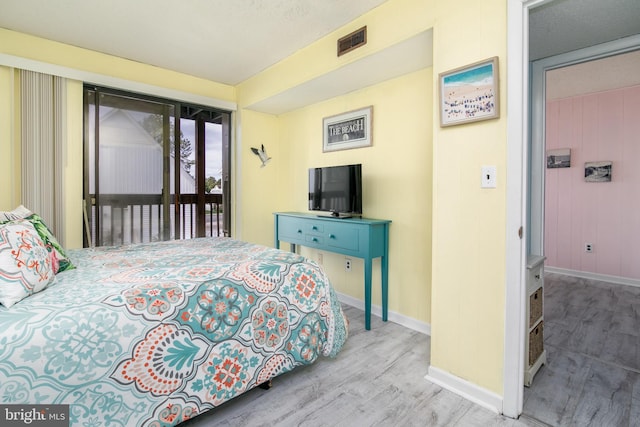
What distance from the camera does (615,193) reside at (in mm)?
3934

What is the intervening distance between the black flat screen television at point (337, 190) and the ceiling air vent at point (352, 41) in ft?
3.11

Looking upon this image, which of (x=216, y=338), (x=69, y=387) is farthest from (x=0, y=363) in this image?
(x=216, y=338)

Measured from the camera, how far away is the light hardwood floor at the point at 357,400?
156 cm

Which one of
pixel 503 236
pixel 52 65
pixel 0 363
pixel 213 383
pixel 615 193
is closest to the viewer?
pixel 0 363

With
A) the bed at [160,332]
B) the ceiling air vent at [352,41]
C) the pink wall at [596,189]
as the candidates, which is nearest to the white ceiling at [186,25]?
the ceiling air vent at [352,41]

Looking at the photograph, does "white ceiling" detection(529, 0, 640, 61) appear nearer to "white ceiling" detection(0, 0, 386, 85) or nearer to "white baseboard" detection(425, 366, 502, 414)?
"white ceiling" detection(0, 0, 386, 85)

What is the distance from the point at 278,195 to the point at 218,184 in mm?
778

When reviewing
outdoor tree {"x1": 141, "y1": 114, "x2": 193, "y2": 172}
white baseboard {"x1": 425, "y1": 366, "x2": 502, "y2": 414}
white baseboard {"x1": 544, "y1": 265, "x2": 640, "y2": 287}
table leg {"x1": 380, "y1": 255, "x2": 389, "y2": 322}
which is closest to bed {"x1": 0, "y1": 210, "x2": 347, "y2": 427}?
white baseboard {"x1": 425, "y1": 366, "x2": 502, "y2": 414}

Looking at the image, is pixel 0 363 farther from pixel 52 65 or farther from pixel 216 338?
pixel 52 65

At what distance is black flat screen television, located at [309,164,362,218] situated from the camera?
112 inches

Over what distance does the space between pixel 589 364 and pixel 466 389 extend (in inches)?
39.8

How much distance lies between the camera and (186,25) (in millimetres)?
2529

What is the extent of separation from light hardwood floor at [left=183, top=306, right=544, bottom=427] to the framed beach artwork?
5.10 feet

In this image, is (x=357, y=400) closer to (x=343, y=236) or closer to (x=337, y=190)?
(x=343, y=236)
